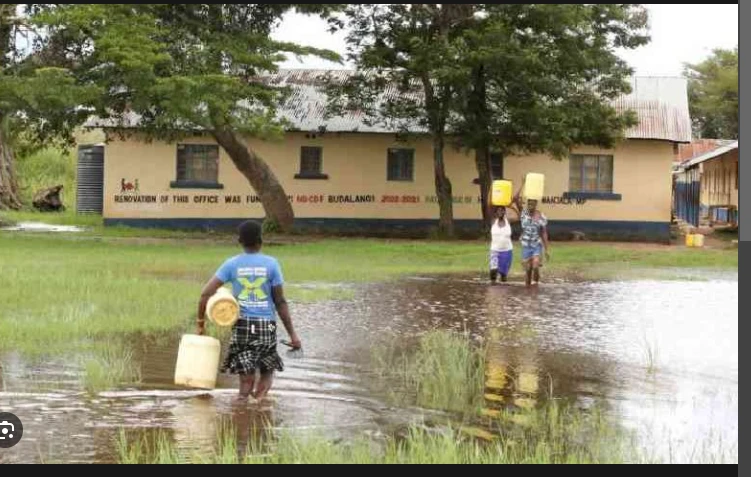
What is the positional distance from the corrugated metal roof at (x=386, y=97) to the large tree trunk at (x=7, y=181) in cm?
1118

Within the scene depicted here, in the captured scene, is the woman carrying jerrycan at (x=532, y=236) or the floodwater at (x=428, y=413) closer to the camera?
the floodwater at (x=428, y=413)

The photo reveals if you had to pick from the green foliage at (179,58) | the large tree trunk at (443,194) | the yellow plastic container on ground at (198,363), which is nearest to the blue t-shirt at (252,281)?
the yellow plastic container on ground at (198,363)

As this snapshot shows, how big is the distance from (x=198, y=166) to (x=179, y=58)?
8584mm

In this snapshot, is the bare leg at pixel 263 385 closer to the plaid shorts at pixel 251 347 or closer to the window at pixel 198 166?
the plaid shorts at pixel 251 347

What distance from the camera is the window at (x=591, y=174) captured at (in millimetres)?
34031

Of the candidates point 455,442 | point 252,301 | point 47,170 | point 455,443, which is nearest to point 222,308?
point 252,301

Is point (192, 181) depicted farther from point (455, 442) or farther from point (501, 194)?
point (455, 442)

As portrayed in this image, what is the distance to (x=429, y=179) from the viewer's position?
34094 millimetres

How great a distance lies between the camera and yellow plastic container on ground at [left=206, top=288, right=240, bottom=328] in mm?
8219

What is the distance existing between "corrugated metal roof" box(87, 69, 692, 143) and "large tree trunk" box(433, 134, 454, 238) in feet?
5.45

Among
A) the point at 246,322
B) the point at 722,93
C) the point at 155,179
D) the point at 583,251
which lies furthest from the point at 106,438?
the point at 722,93

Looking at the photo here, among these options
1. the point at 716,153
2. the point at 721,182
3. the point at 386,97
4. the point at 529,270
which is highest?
the point at 386,97

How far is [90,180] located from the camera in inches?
1553

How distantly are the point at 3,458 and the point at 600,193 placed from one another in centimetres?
2871
